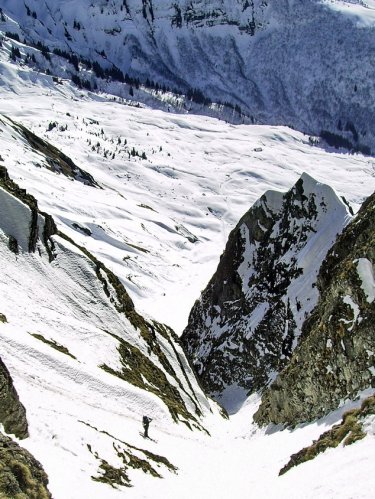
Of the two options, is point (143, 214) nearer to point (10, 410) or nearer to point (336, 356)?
point (336, 356)

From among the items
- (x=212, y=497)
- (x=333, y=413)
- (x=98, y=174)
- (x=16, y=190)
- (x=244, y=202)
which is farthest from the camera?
(x=244, y=202)

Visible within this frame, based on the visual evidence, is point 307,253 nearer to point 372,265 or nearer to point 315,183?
point 315,183

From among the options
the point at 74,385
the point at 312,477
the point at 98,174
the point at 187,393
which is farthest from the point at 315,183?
the point at 98,174

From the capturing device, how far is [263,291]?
63812mm

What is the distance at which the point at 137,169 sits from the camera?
615ft

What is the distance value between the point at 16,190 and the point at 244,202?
14211 centimetres

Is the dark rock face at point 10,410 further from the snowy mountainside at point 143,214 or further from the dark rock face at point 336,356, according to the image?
the snowy mountainside at point 143,214

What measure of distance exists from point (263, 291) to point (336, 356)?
32.9 meters

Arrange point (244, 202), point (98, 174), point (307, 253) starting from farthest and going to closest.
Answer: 1. point (244, 202)
2. point (98, 174)
3. point (307, 253)

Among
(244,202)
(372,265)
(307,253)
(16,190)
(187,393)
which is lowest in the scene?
(244,202)

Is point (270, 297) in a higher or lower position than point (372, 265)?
lower

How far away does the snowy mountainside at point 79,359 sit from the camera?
20750mm

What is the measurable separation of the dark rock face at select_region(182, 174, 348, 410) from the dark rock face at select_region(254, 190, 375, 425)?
59.0 ft

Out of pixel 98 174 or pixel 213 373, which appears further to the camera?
pixel 98 174
